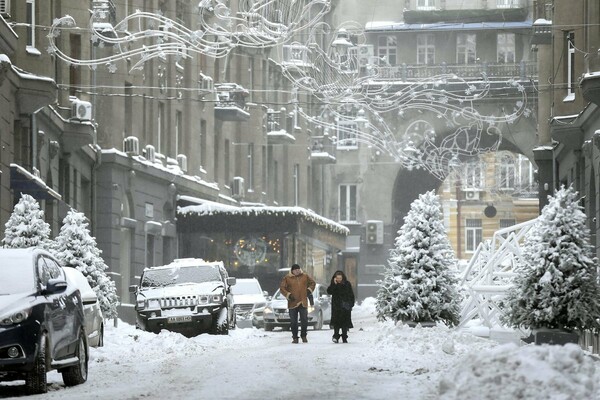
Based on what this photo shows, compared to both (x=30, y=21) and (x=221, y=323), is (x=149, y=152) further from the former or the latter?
(x=221, y=323)

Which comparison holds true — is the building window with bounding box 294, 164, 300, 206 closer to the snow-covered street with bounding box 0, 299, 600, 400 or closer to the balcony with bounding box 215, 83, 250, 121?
the balcony with bounding box 215, 83, 250, 121

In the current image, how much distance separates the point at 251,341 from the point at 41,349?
16211 mm

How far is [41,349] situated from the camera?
53.0ft

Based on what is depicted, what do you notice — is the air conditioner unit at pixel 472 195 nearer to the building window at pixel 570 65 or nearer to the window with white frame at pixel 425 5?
the window with white frame at pixel 425 5

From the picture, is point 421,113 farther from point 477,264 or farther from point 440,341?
point 440,341

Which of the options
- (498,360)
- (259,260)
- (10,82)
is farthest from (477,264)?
(498,360)

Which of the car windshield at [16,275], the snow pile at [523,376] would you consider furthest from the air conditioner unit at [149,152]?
the snow pile at [523,376]

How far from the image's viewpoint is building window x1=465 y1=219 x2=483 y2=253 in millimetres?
104375

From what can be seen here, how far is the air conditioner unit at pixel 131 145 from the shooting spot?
4859 centimetres

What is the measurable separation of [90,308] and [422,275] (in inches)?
317

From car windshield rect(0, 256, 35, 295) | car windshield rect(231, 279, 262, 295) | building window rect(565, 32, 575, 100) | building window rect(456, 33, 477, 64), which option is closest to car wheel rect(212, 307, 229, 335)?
building window rect(565, 32, 575, 100)

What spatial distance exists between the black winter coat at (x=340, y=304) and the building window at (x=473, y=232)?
73.2 m

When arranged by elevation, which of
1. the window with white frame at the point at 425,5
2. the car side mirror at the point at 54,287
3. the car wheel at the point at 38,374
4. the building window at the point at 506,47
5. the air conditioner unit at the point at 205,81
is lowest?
the car wheel at the point at 38,374

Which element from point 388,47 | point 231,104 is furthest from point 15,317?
point 388,47
